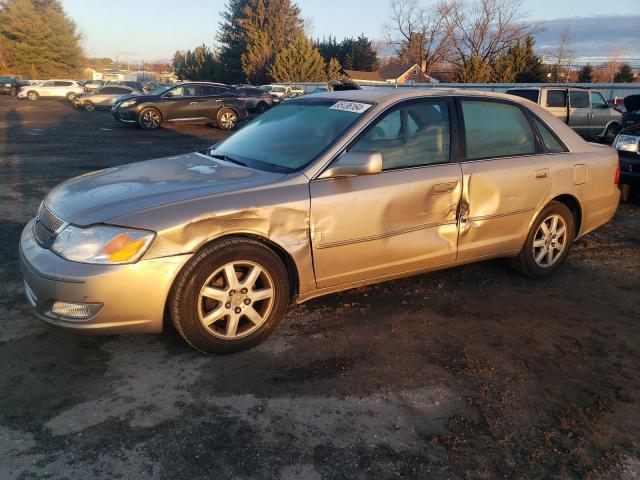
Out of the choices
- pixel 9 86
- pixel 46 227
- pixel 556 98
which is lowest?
pixel 46 227

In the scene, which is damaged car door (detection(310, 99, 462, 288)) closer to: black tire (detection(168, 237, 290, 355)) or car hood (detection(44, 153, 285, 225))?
black tire (detection(168, 237, 290, 355))

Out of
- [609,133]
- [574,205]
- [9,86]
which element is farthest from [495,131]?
[9,86]

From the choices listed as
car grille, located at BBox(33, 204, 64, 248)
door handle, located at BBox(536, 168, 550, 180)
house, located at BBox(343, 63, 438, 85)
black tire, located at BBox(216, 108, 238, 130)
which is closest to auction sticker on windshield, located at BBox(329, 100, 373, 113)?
door handle, located at BBox(536, 168, 550, 180)

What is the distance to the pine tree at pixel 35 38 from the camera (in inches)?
2438

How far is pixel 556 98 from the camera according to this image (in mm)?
14633

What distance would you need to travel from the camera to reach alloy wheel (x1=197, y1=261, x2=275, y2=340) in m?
3.19

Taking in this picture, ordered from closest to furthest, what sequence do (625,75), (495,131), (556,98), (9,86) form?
(495,131) < (556,98) < (9,86) < (625,75)

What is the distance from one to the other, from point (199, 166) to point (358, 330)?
5.38 feet

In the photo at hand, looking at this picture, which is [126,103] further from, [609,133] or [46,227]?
[46,227]

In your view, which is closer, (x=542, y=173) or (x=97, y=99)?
(x=542, y=173)

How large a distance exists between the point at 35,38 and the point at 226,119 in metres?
56.8

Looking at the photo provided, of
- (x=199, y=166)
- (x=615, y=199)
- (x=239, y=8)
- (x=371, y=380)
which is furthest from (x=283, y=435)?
(x=239, y=8)

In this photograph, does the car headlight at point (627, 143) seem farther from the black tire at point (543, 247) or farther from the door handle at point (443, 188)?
the door handle at point (443, 188)

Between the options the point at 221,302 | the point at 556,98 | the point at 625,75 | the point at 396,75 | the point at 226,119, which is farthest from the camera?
the point at 396,75
